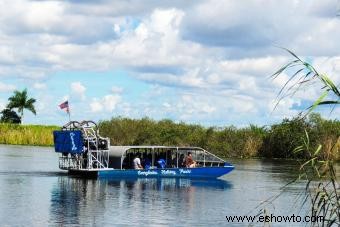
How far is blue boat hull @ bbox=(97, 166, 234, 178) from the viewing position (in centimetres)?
4169

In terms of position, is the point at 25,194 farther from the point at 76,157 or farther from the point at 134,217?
the point at 76,157

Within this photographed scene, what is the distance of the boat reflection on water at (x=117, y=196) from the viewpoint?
25.6 metres

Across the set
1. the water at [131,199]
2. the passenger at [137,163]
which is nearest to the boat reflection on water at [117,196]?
the water at [131,199]

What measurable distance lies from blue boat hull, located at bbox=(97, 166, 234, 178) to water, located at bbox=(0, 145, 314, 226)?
47cm

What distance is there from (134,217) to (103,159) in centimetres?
1920

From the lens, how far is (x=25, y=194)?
105ft

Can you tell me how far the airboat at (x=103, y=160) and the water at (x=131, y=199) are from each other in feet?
2.18

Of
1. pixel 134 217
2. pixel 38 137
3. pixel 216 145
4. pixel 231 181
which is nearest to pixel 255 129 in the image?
pixel 216 145

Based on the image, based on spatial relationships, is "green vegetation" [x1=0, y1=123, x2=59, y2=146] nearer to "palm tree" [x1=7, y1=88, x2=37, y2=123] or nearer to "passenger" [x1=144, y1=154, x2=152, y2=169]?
"palm tree" [x1=7, y1=88, x2=37, y2=123]

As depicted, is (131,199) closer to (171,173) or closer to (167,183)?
(167,183)

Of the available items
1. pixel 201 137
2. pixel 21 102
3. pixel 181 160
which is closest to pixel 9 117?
pixel 21 102

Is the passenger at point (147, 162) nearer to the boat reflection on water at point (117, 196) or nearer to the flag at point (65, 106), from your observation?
the boat reflection on water at point (117, 196)

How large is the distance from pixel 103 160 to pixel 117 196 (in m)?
11.7

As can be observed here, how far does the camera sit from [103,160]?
44156mm
